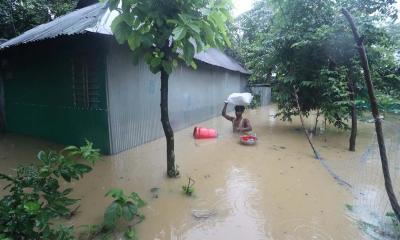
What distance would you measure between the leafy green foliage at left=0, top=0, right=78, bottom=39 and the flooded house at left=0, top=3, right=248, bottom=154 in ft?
13.7

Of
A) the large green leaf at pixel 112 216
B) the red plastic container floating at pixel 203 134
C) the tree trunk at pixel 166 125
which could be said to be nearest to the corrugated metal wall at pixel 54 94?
the tree trunk at pixel 166 125

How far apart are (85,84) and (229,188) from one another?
141 inches

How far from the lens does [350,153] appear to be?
19.1 ft

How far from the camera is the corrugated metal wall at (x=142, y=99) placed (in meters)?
5.27

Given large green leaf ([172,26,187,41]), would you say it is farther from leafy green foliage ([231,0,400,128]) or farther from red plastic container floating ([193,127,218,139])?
red plastic container floating ([193,127,218,139])

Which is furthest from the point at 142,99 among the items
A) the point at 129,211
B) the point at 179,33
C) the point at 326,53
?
the point at 326,53

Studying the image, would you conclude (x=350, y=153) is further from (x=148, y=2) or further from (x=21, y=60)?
(x=21, y=60)

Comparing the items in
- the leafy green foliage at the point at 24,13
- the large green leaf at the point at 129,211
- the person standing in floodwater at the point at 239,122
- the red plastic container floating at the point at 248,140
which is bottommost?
the large green leaf at the point at 129,211

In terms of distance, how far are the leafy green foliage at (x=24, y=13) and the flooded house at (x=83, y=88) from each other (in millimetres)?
4162

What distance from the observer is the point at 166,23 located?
128 inches

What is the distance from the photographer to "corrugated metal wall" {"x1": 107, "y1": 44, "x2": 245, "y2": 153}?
17.3ft

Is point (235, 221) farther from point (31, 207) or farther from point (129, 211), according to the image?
point (31, 207)

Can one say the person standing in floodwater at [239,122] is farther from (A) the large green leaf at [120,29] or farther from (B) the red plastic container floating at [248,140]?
(A) the large green leaf at [120,29]

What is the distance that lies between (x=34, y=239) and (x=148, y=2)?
2.64 meters
